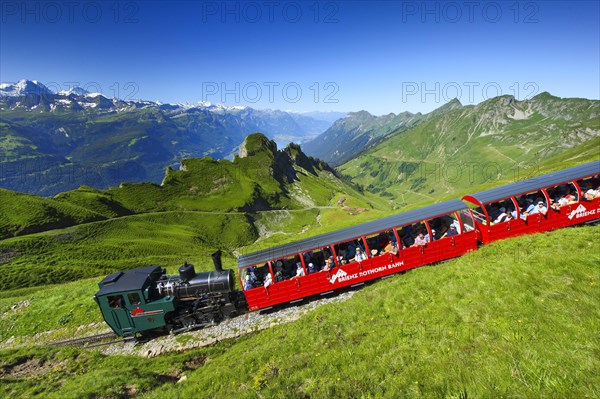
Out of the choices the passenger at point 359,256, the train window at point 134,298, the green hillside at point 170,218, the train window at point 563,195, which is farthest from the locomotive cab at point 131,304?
the green hillside at point 170,218

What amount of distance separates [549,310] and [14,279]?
73.8 m

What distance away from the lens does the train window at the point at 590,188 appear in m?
18.4

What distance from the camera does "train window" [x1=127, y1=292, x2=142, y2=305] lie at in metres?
16.9

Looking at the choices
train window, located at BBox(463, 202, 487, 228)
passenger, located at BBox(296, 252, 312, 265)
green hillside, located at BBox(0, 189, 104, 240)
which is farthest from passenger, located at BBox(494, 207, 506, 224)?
green hillside, located at BBox(0, 189, 104, 240)

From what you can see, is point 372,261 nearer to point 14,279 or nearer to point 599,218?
point 599,218

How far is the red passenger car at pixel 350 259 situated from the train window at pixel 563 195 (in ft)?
21.4

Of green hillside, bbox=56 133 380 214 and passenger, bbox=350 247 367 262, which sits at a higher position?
green hillside, bbox=56 133 380 214

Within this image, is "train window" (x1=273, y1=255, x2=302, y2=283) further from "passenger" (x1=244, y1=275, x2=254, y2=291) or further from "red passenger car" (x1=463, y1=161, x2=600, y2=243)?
"red passenger car" (x1=463, y1=161, x2=600, y2=243)

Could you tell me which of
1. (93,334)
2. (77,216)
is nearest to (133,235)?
(77,216)

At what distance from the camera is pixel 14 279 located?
50250mm

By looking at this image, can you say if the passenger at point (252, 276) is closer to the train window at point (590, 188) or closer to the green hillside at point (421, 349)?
the green hillside at point (421, 349)

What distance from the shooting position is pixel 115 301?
55.8 ft

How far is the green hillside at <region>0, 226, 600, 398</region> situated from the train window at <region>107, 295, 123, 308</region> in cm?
291

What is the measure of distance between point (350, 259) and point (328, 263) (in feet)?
5.34
